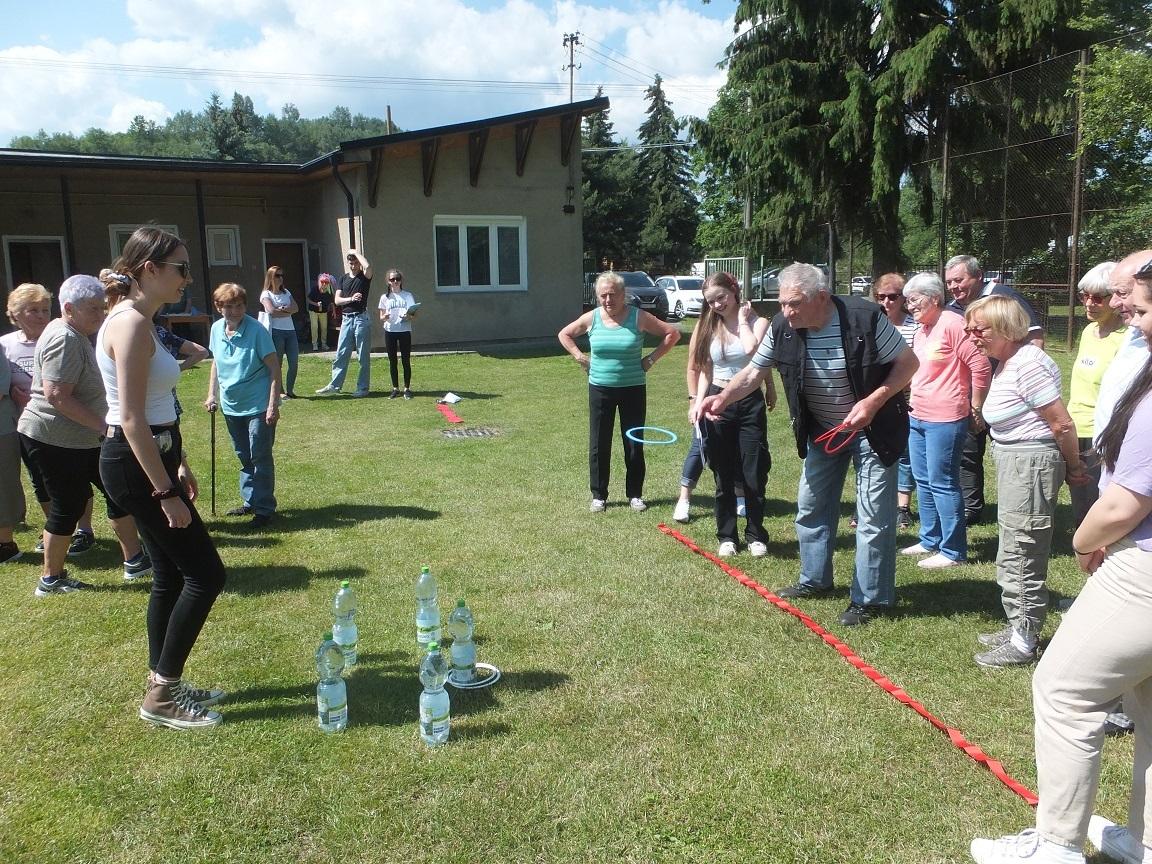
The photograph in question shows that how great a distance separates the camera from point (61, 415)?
5121mm

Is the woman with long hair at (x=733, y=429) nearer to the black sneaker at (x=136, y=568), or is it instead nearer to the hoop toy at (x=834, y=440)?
the hoop toy at (x=834, y=440)

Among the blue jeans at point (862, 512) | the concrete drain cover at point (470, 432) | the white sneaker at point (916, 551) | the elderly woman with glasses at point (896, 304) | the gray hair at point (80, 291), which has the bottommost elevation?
the white sneaker at point (916, 551)

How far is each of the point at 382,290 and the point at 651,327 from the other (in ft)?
39.8

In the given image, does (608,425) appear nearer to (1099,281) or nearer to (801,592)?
(801,592)

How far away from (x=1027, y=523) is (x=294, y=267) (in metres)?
20.1

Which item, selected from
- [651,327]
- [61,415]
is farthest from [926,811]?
[61,415]

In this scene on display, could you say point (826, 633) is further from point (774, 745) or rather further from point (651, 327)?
point (651, 327)

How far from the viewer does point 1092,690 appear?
2418 millimetres

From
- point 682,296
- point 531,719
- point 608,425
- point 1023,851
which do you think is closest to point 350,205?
point 608,425

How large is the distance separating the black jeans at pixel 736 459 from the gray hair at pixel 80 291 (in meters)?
3.93

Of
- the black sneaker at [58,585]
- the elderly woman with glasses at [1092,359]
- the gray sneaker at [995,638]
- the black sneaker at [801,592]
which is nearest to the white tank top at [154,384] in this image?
the black sneaker at [58,585]

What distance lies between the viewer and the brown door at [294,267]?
20.7 meters

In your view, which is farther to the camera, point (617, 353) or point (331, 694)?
point (617, 353)

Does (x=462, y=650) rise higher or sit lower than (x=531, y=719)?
higher
